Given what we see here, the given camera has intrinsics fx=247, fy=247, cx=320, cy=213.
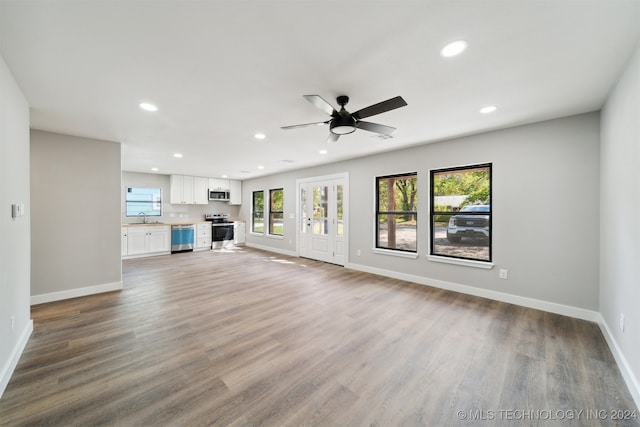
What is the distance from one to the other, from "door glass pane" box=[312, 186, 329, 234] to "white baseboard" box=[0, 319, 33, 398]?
4812mm

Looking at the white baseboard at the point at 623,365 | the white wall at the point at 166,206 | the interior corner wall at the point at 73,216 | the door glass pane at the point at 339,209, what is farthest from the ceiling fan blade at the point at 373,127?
the white wall at the point at 166,206

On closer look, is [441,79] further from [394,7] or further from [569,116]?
[569,116]

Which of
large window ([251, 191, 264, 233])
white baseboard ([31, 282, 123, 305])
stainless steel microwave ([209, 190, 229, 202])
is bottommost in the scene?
white baseboard ([31, 282, 123, 305])

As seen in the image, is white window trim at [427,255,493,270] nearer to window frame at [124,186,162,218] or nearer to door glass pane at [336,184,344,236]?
door glass pane at [336,184,344,236]

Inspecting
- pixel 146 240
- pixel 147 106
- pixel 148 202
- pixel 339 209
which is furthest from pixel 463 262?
pixel 148 202

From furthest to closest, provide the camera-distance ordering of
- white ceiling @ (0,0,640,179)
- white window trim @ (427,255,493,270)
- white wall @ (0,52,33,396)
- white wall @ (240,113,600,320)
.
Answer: white window trim @ (427,255,493,270) → white wall @ (240,113,600,320) → white wall @ (0,52,33,396) → white ceiling @ (0,0,640,179)

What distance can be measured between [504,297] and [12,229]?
545 cm

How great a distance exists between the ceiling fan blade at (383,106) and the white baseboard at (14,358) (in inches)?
136

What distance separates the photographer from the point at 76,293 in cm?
369

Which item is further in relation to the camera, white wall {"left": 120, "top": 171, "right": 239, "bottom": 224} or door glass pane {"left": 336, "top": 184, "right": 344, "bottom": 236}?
white wall {"left": 120, "top": 171, "right": 239, "bottom": 224}

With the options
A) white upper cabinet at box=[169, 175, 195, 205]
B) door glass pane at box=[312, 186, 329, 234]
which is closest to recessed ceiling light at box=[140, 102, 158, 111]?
door glass pane at box=[312, 186, 329, 234]

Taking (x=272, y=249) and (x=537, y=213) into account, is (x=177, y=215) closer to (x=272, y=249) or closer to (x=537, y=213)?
(x=272, y=249)

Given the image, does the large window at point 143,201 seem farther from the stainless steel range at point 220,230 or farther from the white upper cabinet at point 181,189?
the stainless steel range at point 220,230

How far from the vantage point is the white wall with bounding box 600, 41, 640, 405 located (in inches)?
70.1
